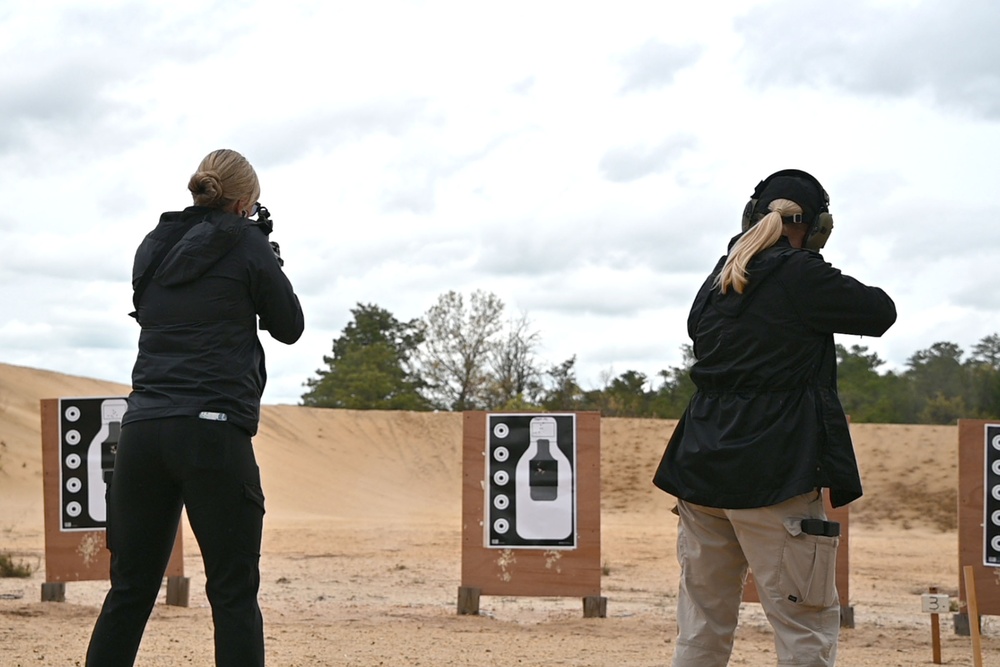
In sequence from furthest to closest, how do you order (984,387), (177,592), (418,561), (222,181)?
(984,387), (418,561), (177,592), (222,181)

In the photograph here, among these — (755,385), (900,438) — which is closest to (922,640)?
(755,385)

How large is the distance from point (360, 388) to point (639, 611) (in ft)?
104

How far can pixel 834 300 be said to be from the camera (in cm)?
314

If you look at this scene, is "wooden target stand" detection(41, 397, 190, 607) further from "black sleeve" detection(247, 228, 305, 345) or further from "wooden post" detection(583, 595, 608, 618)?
"black sleeve" detection(247, 228, 305, 345)

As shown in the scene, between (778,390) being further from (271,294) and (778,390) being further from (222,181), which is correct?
(222,181)

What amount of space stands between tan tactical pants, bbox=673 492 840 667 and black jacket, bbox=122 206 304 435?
1.36 metres

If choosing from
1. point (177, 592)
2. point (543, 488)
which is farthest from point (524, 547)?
point (177, 592)

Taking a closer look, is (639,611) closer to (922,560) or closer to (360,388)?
(922,560)

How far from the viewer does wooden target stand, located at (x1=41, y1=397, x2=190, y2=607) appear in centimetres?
827

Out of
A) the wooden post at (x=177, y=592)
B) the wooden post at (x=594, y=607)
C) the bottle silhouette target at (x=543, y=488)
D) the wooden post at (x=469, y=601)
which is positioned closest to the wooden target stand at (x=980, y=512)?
the wooden post at (x=594, y=607)

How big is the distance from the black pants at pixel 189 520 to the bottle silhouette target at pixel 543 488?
16.0ft

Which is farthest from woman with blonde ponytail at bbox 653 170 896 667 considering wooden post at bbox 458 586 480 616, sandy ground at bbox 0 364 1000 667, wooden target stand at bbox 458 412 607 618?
wooden post at bbox 458 586 480 616

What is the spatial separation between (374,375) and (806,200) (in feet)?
121

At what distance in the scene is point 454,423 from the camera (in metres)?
33.6
